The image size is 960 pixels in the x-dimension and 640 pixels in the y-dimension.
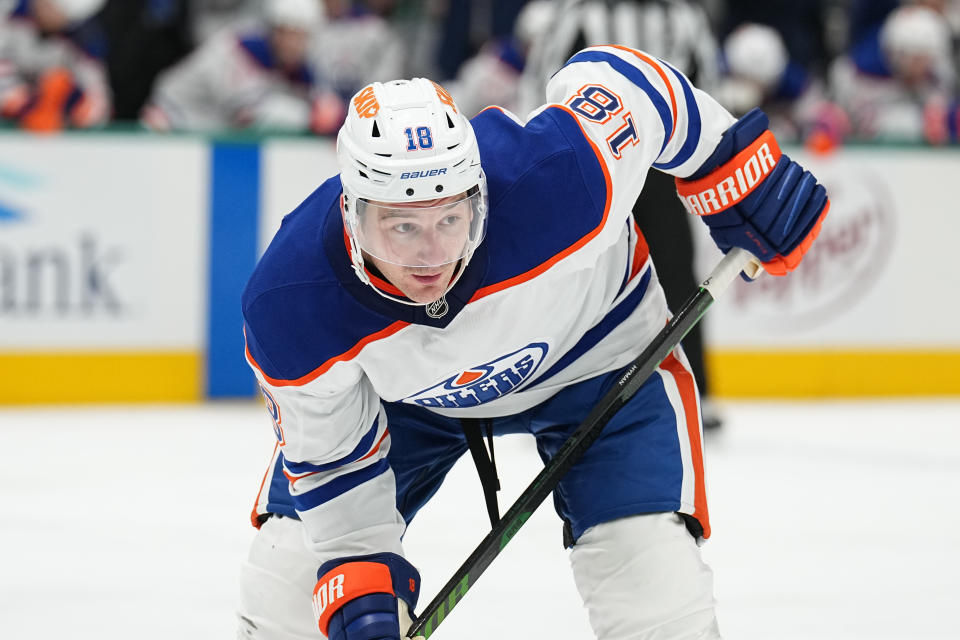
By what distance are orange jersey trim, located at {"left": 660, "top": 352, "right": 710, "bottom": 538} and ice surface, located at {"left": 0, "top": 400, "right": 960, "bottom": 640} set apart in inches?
15.5

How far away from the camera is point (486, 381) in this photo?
1855 mm

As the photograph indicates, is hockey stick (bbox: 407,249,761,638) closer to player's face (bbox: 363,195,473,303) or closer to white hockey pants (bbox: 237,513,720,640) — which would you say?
white hockey pants (bbox: 237,513,720,640)

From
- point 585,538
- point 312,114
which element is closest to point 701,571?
point 585,538

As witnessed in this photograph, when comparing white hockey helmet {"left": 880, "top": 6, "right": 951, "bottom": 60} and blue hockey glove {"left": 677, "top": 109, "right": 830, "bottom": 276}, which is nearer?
blue hockey glove {"left": 677, "top": 109, "right": 830, "bottom": 276}

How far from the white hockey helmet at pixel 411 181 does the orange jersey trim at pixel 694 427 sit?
1.61 ft

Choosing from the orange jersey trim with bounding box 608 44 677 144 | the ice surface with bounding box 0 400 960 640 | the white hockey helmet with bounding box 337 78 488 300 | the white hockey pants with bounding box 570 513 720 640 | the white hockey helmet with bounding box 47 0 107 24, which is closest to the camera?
the white hockey helmet with bounding box 337 78 488 300

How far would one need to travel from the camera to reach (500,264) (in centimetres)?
173

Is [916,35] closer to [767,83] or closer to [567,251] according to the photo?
[767,83]

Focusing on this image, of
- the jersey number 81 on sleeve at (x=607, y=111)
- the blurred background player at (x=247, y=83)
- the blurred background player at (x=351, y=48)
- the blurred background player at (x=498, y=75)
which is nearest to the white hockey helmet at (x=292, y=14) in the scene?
the blurred background player at (x=247, y=83)

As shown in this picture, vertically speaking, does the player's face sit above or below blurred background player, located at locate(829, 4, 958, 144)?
below

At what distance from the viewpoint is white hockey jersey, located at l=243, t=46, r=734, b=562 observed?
1707 mm

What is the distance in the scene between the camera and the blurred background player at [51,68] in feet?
15.8

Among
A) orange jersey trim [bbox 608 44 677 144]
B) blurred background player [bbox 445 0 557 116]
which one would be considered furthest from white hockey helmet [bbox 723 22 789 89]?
orange jersey trim [bbox 608 44 677 144]

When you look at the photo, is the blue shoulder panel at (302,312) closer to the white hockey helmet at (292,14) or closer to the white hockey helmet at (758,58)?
the white hockey helmet at (292,14)
